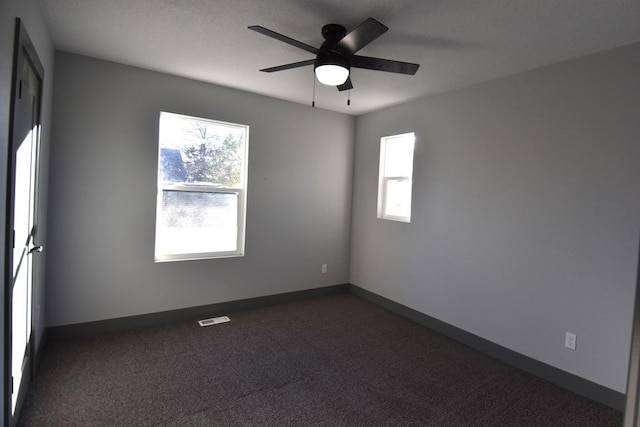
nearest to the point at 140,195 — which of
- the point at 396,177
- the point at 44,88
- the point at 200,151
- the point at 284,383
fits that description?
the point at 200,151

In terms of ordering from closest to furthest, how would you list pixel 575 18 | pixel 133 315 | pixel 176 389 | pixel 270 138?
pixel 575 18 < pixel 176 389 < pixel 133 315 < pixel 270 138

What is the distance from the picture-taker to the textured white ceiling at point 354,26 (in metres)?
2.05

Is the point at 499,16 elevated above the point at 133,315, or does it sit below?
above

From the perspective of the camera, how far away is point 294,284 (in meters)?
4.40

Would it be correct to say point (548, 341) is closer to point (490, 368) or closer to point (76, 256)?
point (490, 368)

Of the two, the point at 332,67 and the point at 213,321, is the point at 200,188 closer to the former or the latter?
the point at 213,321

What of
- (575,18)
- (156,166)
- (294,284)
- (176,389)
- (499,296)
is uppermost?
(575,18)

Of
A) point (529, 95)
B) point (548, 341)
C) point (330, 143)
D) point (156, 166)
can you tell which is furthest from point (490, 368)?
point (156, 166)

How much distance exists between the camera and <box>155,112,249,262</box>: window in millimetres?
3512

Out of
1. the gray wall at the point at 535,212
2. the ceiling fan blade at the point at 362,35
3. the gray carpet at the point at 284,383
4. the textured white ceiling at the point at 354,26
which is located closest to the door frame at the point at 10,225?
the gray carpet at the point at 284,383

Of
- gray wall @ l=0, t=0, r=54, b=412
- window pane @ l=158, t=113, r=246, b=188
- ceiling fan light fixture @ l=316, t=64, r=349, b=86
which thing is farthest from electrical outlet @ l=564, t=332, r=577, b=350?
gray wall @ l=0, t=0, r=54, b=412

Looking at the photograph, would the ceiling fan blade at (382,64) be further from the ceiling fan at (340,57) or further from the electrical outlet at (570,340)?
the electrical outlet at (570,340)

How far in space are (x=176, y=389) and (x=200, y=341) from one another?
2.50ft

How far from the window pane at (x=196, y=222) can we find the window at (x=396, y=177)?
1.87m
